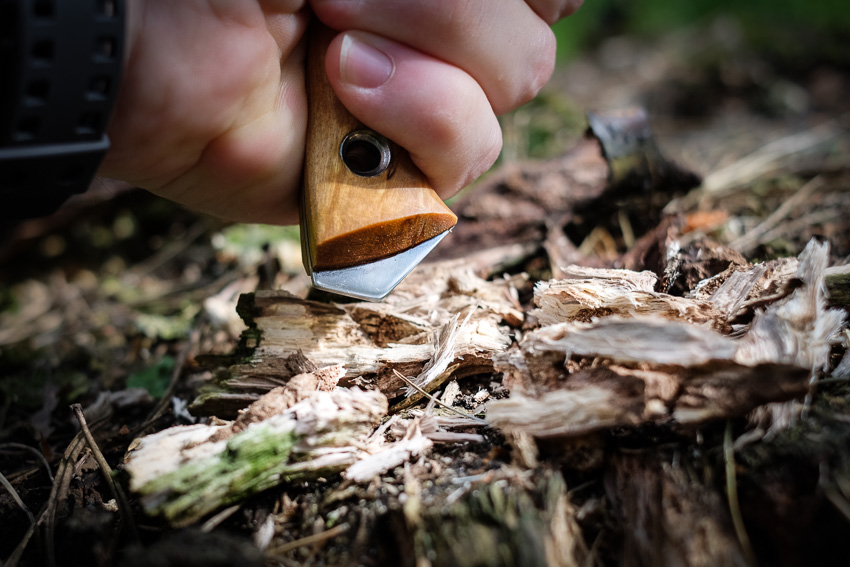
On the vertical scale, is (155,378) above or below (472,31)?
below

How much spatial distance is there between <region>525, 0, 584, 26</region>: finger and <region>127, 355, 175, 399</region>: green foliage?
186 centimetres

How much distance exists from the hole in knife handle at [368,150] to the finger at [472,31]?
10.2 inches

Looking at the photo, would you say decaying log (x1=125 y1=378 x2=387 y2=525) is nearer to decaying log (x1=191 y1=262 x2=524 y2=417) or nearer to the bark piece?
decaying log (x1=191 y1=262 x2=524 y2=417)

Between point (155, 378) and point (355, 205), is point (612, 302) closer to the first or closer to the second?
point (355, 205)

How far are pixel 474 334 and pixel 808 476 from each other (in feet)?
2.85

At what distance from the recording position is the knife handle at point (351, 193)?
4.42ft

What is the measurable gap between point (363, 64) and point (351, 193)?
331 millimetres

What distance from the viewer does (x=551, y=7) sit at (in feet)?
5.15

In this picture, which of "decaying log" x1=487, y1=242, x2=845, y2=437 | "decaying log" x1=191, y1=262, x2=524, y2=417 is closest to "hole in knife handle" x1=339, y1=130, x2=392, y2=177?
"decaying log" x1=191, y1=262, x2=524, y2=417

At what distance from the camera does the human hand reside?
49.3 inches

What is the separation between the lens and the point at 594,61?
7.09 meters

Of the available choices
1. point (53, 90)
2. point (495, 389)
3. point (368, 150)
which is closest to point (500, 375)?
point (495, 389)

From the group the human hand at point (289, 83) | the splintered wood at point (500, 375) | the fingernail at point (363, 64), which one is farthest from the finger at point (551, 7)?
the splintered wood at point (500, 375)

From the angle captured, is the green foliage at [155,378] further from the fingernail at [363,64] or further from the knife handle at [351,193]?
the fingernail at [363,64]
